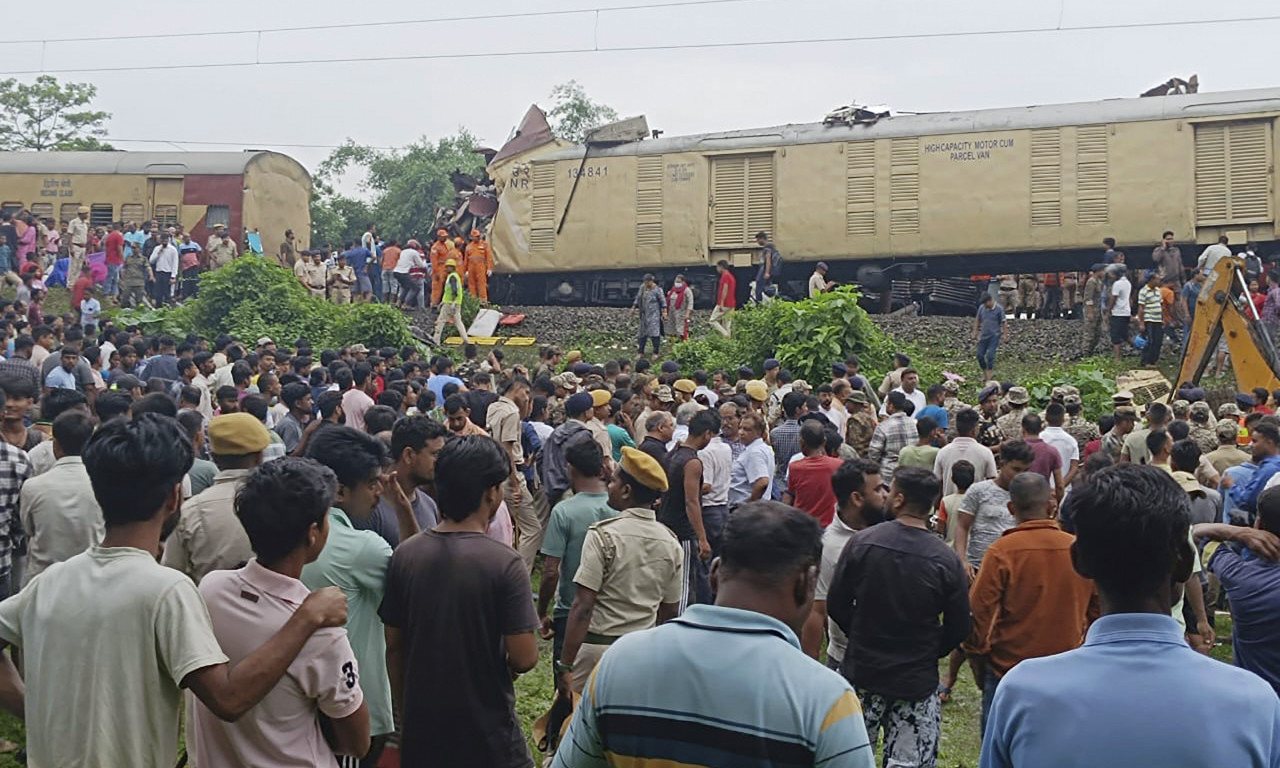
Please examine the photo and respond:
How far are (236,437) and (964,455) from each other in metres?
5.07

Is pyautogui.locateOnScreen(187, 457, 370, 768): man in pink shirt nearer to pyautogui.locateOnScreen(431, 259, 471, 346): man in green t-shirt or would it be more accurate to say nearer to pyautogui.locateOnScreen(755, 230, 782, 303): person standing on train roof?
pyautogui.locateOnScreen(431, 259, 471, 346): man in green t-shirt

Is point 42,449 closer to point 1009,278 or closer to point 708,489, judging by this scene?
point 708,489

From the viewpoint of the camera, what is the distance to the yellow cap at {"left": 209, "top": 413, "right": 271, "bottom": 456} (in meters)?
5.02

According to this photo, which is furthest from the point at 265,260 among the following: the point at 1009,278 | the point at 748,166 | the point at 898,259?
the point at 1009,278

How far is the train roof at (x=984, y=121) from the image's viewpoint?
2047 centimetres

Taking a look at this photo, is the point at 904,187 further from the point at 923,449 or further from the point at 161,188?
the point at 161,188

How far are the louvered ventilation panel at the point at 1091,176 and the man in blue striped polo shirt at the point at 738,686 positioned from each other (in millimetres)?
19424

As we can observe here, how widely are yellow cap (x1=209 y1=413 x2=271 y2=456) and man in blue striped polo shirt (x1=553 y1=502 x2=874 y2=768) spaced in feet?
8.43

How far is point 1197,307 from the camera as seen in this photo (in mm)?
15797

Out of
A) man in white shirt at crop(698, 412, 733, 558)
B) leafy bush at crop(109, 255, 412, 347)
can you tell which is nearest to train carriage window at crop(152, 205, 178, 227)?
leafy bush at crop(109, 255, 412, 347)

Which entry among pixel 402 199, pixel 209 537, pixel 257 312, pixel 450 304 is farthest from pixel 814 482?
pixel 402 199

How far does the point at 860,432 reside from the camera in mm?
10906

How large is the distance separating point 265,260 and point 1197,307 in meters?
13.5

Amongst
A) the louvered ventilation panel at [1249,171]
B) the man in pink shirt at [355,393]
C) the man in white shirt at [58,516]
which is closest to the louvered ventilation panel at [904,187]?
the louvered ventilation panel at [1249,171]
